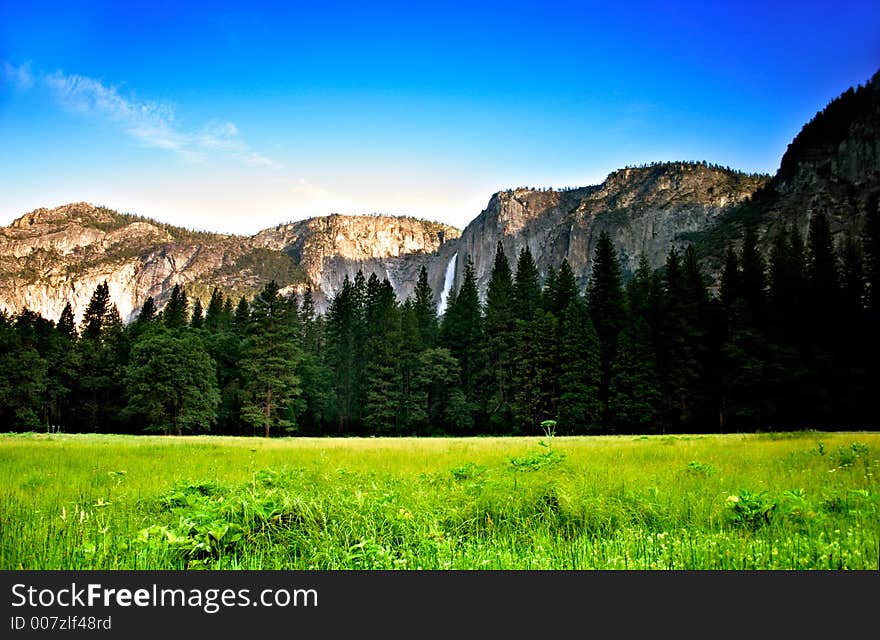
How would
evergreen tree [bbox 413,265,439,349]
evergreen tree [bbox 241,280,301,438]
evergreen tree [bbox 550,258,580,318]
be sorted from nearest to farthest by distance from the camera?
evergreen tree [bbox 241,280,301,438], evergreen tree [bbox 550,258,580,318], evergreen tree [bbox 413,265,439,349]

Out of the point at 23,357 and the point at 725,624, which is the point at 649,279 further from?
the point at 23,357

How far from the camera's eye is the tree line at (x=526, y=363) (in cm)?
4378

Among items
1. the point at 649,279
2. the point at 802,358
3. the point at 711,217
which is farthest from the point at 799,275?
the point at 711,217

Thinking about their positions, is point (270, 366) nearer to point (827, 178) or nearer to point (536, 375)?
point (536, 375)

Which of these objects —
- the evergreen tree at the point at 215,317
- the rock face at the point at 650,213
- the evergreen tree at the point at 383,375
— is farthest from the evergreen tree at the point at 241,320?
the rock face at the point at 650,213

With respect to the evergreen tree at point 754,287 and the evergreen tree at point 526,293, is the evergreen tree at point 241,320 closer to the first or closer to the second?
the evergreen tree at point 526,293

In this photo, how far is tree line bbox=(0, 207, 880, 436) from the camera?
144 feet

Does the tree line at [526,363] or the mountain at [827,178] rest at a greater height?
the mountain at [827,178]

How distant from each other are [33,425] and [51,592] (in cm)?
6224

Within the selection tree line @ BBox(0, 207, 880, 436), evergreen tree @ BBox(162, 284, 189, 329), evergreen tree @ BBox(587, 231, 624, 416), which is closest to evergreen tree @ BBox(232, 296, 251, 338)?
tree line @ BBox(0, 207, 880, 436)

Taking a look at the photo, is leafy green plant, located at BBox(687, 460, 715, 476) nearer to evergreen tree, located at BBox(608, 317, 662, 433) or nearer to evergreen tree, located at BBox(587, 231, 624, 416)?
evergreen tree, located at BBox(608, 317, 662, 433)

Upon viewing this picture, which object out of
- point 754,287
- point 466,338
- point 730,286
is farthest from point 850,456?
point 466,338

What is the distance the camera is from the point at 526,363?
5284 cm

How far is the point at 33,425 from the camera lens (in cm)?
5119
